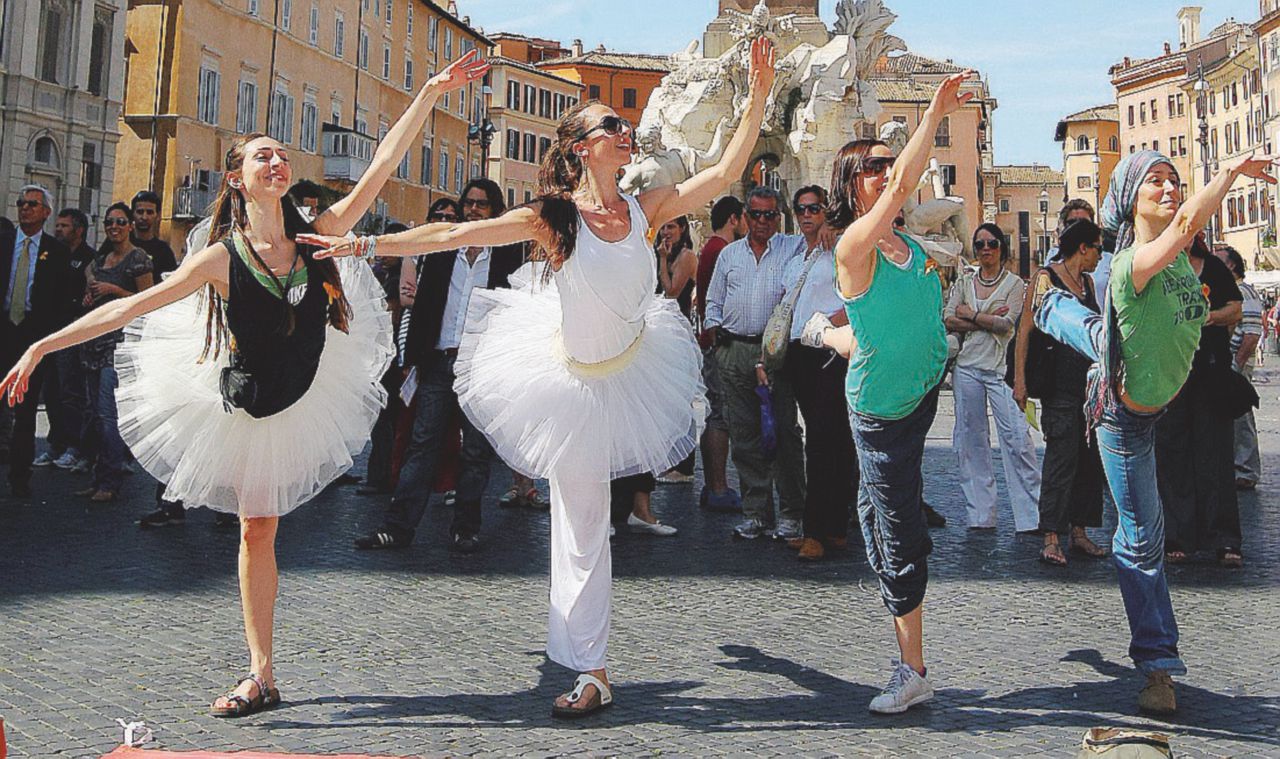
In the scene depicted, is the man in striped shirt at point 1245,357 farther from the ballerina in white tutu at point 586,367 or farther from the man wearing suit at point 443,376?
the ballerina in white tutu at point 586,367

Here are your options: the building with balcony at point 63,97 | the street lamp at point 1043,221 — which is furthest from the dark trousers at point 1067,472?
the street lamp at point 1043,221

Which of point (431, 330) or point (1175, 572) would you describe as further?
point (431, 330)

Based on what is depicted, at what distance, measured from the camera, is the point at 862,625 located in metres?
5.62

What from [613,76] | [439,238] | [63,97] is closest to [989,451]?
[439,238]

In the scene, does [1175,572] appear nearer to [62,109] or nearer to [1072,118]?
[62,109]

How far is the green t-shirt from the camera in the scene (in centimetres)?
449

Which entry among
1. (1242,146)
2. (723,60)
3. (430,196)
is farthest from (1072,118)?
(723,60)

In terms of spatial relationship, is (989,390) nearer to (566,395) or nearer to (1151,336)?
(1151,336)

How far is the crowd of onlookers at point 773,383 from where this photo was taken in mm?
7160

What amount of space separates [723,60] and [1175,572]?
1519 centimetres

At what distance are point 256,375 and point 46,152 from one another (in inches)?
1402

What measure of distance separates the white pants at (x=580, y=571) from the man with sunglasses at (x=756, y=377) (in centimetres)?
330

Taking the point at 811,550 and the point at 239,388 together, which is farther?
the point at 811,550

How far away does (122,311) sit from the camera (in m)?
4.11
